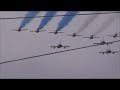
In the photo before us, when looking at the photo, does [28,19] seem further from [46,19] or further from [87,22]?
[87,22]

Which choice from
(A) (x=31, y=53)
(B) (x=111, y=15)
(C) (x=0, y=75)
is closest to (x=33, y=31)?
(A) (x=31, y=53)

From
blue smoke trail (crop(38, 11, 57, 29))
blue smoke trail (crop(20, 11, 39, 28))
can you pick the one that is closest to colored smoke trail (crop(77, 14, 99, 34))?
blue smoke trail (crop(38, 11, 57, 29))

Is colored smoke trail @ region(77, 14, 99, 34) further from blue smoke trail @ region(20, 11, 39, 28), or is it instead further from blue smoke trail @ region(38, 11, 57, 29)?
blue smoke trail @ region(20, 11, 39, 28)

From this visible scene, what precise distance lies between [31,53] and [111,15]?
1.09 metres

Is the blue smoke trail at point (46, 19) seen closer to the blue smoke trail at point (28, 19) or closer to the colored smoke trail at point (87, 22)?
the blue smoke trail at point (28, 19)

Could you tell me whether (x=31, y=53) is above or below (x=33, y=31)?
below

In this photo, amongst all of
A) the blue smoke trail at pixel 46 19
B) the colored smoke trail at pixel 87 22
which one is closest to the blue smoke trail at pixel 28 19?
the blue smoke trail at pixel 46 19

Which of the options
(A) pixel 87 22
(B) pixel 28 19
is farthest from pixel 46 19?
(A) pixel 87 22
